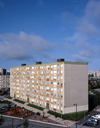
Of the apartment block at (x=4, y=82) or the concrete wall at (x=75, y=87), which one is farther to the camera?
the apartment block at (x=4, y=82)

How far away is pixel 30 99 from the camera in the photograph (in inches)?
2805

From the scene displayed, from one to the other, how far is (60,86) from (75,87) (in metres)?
6.14

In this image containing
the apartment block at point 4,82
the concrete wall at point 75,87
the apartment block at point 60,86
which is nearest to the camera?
the concrete wall at point 75,87

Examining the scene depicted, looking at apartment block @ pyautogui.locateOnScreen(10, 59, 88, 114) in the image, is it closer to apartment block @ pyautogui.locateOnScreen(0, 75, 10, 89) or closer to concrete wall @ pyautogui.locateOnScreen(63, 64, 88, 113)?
concrete wall @ pyautogui.locateOnScreen(63, 64, 88, 113)

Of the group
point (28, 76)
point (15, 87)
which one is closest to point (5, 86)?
point (15, 87)

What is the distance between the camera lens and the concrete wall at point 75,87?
53062mm

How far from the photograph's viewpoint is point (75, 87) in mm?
54438

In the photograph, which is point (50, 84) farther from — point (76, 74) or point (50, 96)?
point (76, 74)

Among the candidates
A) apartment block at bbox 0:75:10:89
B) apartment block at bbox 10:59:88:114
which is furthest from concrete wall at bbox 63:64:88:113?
apartment block at bbox 0:75:10:89

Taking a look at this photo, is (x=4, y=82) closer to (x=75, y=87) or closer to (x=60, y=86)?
(x=60, y=86)

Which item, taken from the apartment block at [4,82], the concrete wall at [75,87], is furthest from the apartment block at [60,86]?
the apartment block at [4,82]

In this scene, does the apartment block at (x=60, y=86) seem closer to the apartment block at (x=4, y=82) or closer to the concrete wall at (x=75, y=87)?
the concrete wall at (x=75, y=87)

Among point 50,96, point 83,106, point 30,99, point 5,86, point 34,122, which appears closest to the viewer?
point 34,122

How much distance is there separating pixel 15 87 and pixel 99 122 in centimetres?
5460
